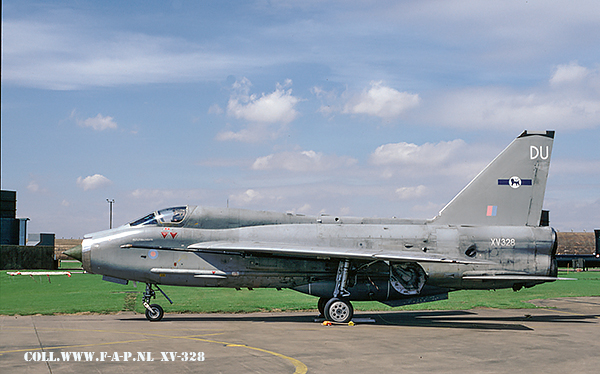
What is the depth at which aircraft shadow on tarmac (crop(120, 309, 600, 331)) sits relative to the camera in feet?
52.8

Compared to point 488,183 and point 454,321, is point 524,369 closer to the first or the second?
point 454,321

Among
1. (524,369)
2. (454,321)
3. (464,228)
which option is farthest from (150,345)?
(464,228)

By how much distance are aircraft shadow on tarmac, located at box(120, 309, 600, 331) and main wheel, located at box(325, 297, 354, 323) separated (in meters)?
0.72

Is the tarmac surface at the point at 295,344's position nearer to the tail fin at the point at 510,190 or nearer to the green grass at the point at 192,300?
the green grass at the point at 192,300

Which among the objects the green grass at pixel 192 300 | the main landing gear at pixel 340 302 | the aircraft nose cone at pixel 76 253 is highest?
the aircraft nose cone at pixel 76 253

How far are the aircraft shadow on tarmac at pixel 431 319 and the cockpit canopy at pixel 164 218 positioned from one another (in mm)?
2985

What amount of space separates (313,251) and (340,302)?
1880mm

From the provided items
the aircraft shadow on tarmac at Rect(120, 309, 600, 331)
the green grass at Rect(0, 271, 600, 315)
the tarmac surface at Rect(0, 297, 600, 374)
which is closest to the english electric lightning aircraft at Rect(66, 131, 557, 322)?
the aircraft shadow on tarmac at Rect(120, 309, 600, 331)

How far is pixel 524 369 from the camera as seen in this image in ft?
31.8

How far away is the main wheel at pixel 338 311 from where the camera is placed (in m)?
15.9

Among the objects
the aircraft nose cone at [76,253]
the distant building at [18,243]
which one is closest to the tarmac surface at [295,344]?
the aircraft nose cone at [76,253]

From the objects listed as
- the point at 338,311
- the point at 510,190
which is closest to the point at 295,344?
the point at 338,311

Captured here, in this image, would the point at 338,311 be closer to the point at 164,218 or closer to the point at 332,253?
the point at 332,253

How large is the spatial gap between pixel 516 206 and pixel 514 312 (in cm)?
394
